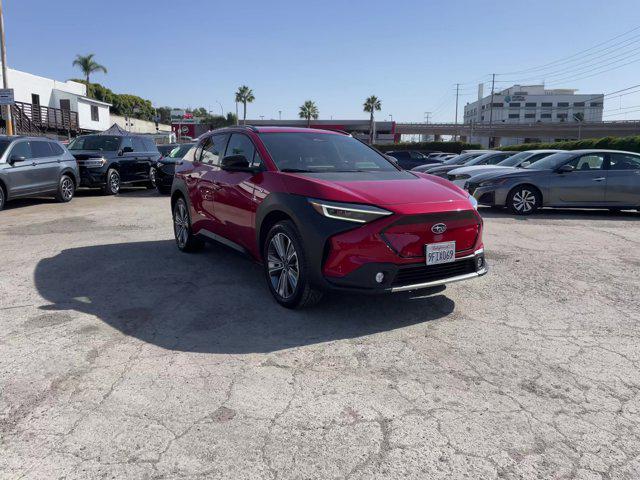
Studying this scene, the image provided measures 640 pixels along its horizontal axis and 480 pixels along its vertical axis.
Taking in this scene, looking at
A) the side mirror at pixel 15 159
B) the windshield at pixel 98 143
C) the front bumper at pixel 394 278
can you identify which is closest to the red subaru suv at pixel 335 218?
the front bumper at pixel 394 278

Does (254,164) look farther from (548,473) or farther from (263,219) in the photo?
(548,473)

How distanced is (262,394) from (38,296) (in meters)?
3.15

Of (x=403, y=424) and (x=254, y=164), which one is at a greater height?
(x=254, y=164)

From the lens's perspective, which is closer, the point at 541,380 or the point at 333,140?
the point at 541,380

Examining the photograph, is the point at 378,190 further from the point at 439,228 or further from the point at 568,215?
the point at 568,215

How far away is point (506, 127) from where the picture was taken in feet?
319

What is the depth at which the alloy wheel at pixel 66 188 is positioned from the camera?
12984 mm

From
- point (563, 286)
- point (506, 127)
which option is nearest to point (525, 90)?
point (506, 127)

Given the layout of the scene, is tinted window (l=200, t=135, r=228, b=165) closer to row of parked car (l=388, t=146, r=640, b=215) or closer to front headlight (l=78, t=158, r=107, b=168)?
row of parked car (l=388, t=146, r=640, b=215)

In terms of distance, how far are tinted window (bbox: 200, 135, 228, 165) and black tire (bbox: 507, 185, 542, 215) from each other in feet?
24.6

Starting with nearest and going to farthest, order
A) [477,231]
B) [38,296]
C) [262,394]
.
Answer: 1. [262,394]
2. [477,231]
3. [38,296]

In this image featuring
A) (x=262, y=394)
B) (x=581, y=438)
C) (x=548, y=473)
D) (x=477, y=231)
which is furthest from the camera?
(x=477, y=231)

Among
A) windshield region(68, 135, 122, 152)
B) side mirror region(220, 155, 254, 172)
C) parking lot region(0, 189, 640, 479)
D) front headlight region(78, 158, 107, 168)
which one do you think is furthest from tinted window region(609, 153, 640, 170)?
windshield region(68, 135, 122, 152)

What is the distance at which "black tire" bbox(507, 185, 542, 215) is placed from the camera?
11555 mm
